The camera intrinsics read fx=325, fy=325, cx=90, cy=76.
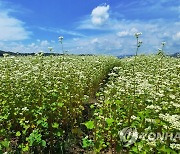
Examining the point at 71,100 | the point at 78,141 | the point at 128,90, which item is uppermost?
the point at 128,90

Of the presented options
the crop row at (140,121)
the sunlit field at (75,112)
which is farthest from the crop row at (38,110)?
the crop row at (140,121)

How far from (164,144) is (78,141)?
469 centimetres

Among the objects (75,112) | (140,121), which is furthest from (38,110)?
(140,121)

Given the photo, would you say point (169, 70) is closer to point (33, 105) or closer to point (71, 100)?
point (71, 100)

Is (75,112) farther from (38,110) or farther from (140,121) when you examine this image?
(140,121)

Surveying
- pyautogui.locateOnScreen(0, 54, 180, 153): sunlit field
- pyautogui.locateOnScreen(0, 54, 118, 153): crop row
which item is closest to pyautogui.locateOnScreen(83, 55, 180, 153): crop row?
pyautogui.locateOnScreen(0, 54, 180, 153): sunlit field

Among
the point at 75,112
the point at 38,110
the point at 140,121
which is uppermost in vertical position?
the point at 140,121

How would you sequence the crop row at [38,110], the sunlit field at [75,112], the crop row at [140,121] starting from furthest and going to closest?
the crop row at [38,110], the sunlit field at [75,112], the crop row at [140,121]

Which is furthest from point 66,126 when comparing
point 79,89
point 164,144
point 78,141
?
point 164,144

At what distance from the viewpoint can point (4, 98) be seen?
9375mm

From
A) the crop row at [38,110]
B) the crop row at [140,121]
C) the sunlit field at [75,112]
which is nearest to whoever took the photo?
the crop row at [140,121]

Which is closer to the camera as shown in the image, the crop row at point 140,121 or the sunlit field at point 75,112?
the crop row at point 140,121

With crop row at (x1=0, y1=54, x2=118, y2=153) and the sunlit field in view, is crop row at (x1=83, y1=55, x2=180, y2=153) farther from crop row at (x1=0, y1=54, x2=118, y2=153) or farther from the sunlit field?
crop row at (x1=0, y1=54, x2=118, y2=153)

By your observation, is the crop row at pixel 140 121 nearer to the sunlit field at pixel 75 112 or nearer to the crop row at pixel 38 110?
the sunlit field at pixel 75 112
